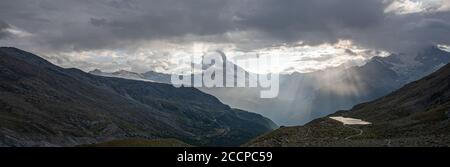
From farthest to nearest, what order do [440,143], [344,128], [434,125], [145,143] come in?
[344,128] → [434,125] → [145,143] → [440,143]

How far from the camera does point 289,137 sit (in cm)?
13962
